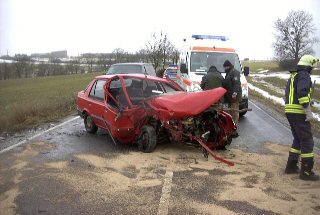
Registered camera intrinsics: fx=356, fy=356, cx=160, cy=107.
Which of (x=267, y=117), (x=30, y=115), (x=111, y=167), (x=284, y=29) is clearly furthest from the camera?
(x=284, y=29)

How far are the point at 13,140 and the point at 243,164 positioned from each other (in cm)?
551

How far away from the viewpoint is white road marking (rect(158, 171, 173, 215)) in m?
4.29

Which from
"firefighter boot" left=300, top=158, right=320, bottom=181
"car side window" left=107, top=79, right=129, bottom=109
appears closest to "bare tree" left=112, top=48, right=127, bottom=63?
"car side window" left=107, top=79, right=129, bottom=109

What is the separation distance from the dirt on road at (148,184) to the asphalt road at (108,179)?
0.01 metres

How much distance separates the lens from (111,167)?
19.9 feet

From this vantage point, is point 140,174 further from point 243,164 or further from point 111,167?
point 243,164

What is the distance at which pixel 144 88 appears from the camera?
8125 millimetres

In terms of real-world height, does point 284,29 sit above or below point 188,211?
above

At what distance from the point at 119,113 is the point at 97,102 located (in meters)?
1.36

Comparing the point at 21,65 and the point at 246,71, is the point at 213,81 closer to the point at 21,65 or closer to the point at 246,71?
the point at 246,71

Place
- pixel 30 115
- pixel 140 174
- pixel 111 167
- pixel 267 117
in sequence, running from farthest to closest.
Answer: pixel 267 117 < pixel 30 115 < pixel 111 167 < pixel 140 174

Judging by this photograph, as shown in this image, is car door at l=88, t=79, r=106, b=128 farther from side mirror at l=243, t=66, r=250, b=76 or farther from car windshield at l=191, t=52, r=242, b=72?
side mirror at l=243, t=66, r=250, b=76

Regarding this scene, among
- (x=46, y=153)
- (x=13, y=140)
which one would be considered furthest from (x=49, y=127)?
(x=46, y=153)

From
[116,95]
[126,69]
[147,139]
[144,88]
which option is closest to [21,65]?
[126,69]
